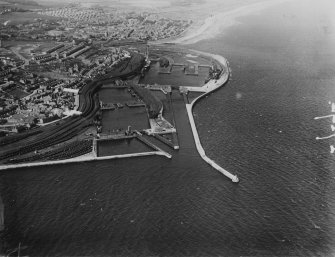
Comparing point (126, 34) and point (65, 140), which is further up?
point (126, 34)

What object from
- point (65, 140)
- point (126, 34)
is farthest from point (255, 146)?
point (126, 34)

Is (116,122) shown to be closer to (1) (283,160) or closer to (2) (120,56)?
(1) (283,160)

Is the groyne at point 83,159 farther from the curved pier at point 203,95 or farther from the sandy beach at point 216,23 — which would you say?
the sandy beach at point 216,23

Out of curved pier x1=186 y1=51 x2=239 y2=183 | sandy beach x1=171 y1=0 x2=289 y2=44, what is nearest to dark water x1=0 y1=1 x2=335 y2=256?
curved pier x1=186 y1=51 x2=239 y2=183

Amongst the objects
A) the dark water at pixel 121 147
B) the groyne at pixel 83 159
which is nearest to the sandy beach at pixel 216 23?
the dark water at pixel 121 147

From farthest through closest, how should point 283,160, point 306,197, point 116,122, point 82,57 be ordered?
point 82,57 < point 116,122 < point 283,160 < point 306,197

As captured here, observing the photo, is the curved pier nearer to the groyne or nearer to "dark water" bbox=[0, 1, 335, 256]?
"dark water" bbox=[0, 1, 335, 256]
